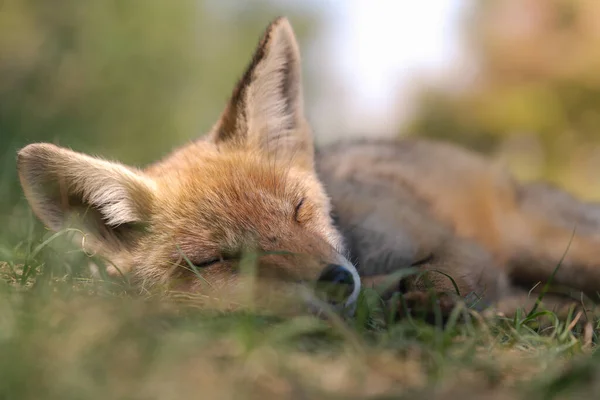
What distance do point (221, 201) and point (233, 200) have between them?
0.22 ft

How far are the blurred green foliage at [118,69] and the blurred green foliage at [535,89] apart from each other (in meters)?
6.13

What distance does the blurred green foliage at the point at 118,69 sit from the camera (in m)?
9.93

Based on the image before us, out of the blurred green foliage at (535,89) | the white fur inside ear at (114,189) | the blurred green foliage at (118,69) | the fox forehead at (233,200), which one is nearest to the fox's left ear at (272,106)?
the fox forehead at (233,200)

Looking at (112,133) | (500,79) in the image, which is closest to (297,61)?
(112,133)

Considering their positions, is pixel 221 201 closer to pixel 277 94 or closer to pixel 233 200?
pixel 233 200

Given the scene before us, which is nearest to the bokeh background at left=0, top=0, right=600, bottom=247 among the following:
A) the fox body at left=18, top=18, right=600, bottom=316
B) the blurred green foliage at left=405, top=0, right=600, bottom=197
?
the blurred green foliage at left=405, top=0, right=600, bottom=197

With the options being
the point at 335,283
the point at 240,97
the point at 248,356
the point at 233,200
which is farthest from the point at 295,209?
the point at 248,356

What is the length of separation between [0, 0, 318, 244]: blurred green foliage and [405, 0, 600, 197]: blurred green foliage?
6.13 metres

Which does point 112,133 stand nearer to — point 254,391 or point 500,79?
point 500,79

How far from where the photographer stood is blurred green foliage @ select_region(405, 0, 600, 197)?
547 inches

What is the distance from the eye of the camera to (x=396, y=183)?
443cm

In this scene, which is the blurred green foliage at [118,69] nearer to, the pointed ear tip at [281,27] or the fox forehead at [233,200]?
the fox forehead at [233,200]

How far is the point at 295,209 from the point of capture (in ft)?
10.2

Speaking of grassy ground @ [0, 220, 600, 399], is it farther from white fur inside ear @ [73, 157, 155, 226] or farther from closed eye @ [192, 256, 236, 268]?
white fur inside ear @ [73, 157, 155, 226]
